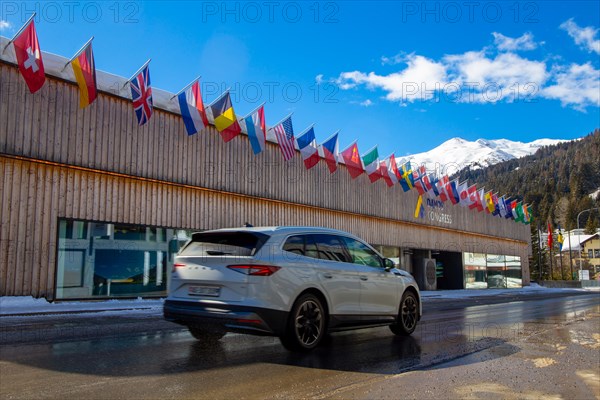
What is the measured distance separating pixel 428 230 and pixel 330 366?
2935 centimetres

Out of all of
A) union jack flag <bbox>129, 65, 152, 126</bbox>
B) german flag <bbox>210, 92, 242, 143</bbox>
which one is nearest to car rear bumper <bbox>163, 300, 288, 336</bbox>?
union jack flag <bbox>129, 65, 152, 126</bbox>

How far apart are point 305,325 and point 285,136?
15644mm

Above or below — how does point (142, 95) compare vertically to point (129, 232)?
above

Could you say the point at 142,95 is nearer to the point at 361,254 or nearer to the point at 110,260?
the point at 110,260

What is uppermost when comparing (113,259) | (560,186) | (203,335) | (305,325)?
(560,186)

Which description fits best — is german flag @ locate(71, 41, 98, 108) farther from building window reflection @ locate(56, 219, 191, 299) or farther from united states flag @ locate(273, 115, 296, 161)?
united states flag @ locate(273, 115, 296, 161)

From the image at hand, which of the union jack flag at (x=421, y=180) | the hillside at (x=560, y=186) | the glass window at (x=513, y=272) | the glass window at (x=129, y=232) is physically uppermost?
the hillside at (x=560, y=186)

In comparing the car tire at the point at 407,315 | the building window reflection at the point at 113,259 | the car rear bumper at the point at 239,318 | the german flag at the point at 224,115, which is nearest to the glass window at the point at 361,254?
the car tire at the point at 407,315

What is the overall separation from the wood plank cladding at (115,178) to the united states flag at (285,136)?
925 mm

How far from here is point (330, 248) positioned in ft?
24.7

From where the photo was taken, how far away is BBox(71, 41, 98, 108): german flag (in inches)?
577

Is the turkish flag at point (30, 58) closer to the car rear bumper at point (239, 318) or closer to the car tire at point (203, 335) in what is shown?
the car tire at point (203, 335)

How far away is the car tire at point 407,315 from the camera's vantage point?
8.61m

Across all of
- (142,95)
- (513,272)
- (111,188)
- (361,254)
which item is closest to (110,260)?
(111,188)
